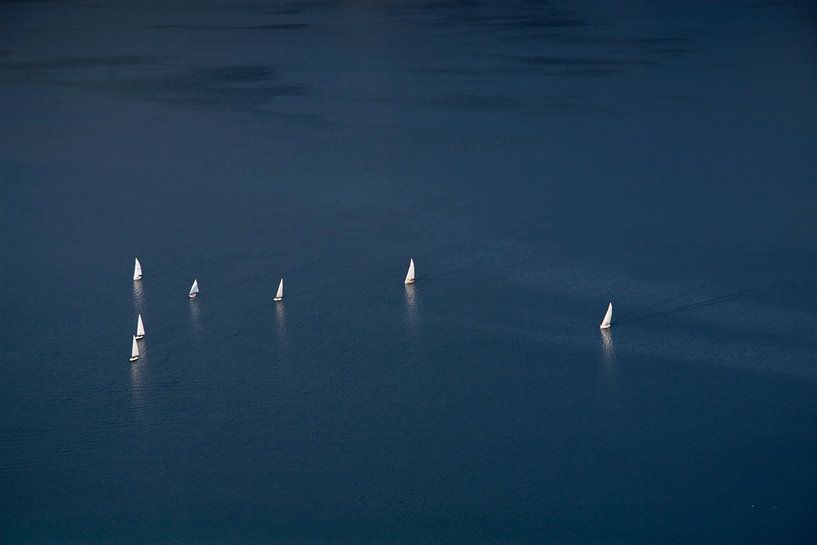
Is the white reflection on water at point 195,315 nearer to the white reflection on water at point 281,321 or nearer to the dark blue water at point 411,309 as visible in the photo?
the dark blue water at point 411,309

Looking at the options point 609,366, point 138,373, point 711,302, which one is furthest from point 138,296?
point 711,302

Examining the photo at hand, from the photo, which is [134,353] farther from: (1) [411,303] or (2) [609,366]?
(2) [609,366]

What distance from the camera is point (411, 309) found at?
47.3ft

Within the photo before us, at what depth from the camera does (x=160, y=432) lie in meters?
11.8

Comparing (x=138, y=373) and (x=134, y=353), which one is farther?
(x=134, y=353)

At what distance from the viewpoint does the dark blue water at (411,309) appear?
10797 millimetres

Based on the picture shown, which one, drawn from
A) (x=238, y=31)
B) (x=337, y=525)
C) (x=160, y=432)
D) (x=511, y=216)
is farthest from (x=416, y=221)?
(x=238, y=31)

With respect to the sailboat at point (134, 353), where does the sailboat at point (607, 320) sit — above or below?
above

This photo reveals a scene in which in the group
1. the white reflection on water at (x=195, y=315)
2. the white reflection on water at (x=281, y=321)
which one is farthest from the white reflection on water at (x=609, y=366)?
the white reflection on water at (x=195, y=315)

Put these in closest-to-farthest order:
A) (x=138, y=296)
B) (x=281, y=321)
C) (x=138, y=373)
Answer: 1. (x=138, y=373)
2. (x=281, y=321)
3. (x=138, y=296)

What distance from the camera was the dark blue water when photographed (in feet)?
35.4

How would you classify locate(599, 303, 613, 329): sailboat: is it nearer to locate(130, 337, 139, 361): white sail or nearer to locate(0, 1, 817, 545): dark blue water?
locate(0, 1, 817, 545): dark blue water

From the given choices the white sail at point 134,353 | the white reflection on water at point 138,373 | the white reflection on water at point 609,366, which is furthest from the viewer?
the white sail at point 134,353

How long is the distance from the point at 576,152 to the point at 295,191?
5084 millimetres
